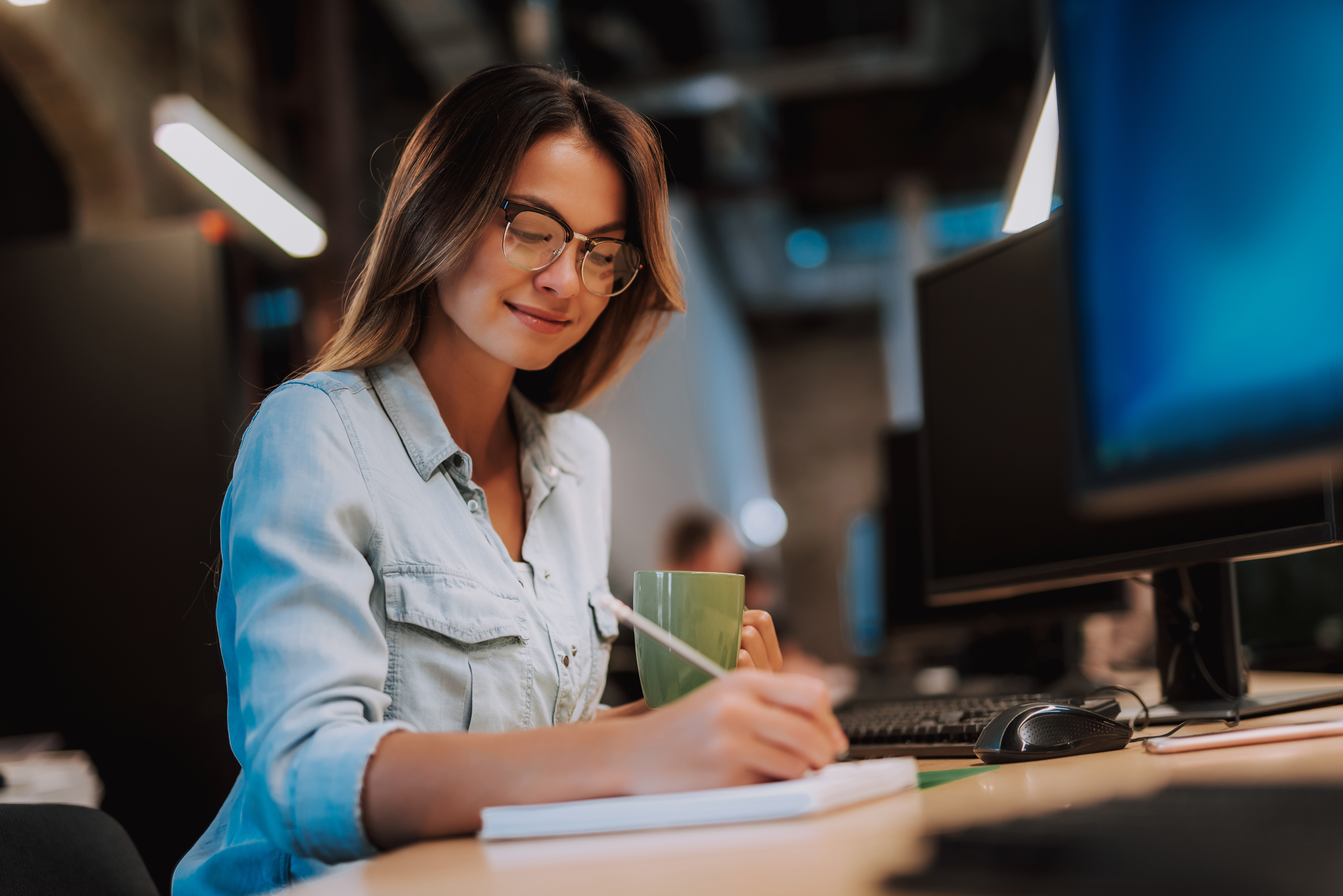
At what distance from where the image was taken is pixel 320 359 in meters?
1.13

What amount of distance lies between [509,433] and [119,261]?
179cm

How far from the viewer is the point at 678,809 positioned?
614 millimetres

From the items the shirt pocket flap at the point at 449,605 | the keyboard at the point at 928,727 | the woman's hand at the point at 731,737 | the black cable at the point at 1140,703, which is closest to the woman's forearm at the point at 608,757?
the woman's hand at the point at 731,737

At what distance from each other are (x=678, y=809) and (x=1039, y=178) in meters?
1.19

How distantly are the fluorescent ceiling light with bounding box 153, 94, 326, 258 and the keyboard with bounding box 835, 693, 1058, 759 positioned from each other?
10.4ft

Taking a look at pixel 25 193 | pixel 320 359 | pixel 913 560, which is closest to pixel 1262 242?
pixel 320 359

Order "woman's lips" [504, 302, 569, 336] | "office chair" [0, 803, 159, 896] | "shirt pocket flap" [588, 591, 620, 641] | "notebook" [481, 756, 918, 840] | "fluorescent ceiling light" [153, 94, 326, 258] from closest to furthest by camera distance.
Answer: "notebook" [481, 756, 918, 840]
"office chair" [0, 803, 159, 896]
"woman's lips" [504, 302, 569, 336]
"shirt pocket flap" [588, 591, 620, 641]
"fluorescent ceiling light" [153, 94, 326, 258]

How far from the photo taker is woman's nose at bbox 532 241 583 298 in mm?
1074

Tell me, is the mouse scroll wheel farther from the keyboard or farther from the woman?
the woman

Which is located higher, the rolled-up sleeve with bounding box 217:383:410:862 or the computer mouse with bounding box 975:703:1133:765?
the rolled-up sleeve with bounding box 217:383:410:862

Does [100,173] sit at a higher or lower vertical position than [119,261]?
higher

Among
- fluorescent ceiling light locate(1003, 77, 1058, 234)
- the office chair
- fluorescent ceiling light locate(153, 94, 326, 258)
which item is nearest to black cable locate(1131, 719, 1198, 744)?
fluorescent ceiling light locate(1003, 77, 1058, 234)

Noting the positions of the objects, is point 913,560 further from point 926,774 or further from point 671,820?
point 671,820

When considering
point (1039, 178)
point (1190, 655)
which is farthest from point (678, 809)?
point (1039, 178)
